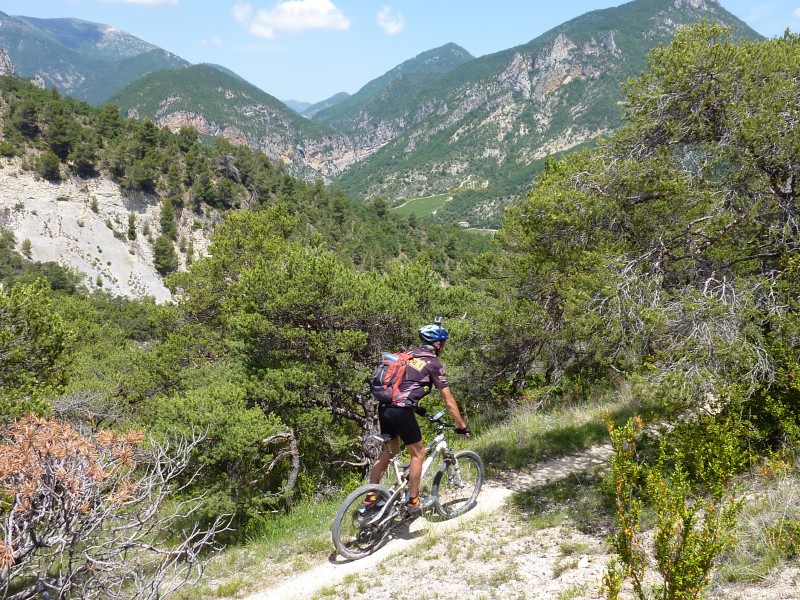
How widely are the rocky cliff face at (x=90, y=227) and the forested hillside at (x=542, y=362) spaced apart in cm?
3797

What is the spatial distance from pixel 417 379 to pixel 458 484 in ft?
6.02

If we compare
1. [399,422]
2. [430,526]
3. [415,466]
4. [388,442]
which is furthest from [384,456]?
[430,526]

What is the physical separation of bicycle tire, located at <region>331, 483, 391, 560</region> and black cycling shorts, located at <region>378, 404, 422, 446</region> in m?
0.67

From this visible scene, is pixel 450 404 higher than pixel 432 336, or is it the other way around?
pixel 432 336

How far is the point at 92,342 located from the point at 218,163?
4503 cm

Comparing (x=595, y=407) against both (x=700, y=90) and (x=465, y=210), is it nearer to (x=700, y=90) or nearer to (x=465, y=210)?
(x=700, y=90)

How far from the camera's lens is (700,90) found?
228 inches

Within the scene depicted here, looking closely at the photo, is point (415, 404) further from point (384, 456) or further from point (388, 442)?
point (384, 456)

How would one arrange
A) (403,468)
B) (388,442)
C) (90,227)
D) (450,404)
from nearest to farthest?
1. (450,404)
2. (388,442)
3. (403,468)
4. (90,227)

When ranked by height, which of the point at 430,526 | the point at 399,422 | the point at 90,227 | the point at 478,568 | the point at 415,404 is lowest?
the point at 430,526

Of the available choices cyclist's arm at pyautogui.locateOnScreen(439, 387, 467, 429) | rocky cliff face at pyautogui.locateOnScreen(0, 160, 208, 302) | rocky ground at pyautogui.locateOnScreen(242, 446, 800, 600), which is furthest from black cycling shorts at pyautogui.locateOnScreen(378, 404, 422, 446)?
rocky cliff face at pyautogui.locateOnScreen(0, 160, 208, 302)

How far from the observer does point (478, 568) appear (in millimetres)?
4730

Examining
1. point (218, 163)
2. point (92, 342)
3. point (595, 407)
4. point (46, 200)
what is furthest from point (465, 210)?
point (595, 407)

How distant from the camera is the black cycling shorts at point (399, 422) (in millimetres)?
5074
